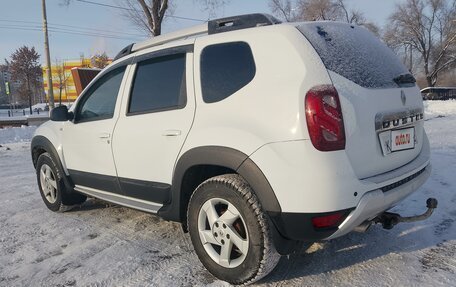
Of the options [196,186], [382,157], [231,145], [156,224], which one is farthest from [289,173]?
[156,224]

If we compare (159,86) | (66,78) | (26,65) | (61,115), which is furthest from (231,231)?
(66,78)

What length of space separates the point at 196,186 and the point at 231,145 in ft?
2.16

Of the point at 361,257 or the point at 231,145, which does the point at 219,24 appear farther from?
the point at 361,257

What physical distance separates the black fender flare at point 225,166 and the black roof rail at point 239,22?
3.18 ft

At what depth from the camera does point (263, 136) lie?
2.60 m

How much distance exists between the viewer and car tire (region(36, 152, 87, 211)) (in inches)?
185

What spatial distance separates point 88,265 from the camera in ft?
10.9

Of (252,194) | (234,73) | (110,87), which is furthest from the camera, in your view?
(110,87)

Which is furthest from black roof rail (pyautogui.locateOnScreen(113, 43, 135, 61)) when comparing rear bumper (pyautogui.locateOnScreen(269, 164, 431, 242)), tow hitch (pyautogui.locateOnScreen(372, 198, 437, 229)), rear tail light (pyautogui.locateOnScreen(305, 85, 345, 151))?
tow hitch (pyautogui.locateOnScreen(372, 198, 437, 229))

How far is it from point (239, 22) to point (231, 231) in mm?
1574

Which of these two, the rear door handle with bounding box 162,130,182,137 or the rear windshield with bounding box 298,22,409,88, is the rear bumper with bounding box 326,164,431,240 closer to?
the rear windshield with bounding box 298,22,409,88

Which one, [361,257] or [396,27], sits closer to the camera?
[361,257]

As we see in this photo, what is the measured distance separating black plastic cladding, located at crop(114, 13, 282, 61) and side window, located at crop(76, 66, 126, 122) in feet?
3.62

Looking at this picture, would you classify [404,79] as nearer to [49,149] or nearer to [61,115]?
[61,115]
